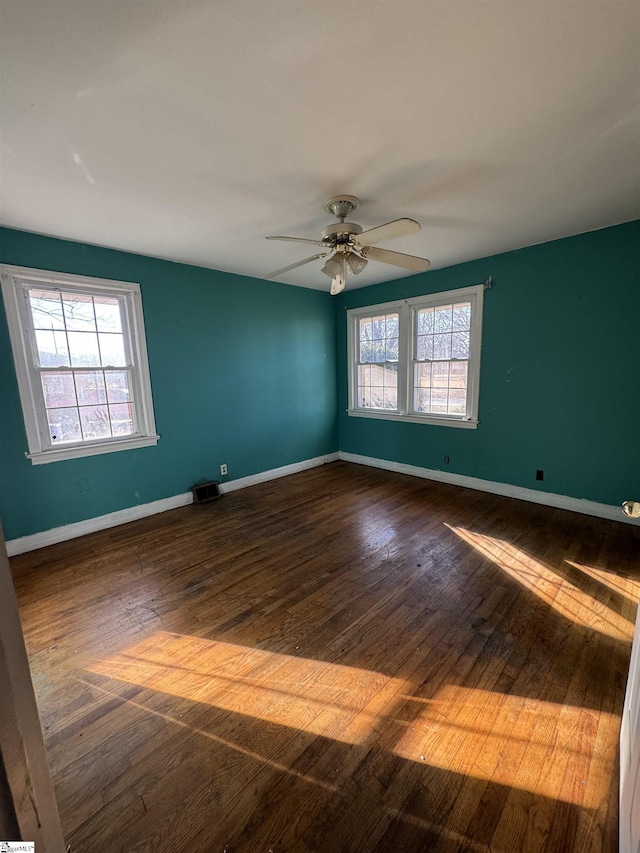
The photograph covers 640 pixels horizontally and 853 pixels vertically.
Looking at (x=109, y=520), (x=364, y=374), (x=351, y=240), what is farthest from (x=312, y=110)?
(x=364, y=374)

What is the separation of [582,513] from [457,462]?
1294 mm

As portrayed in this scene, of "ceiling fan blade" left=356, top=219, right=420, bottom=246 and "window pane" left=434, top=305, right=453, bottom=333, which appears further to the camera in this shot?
"window pane" left=434, top=305, right=453, bottom=333

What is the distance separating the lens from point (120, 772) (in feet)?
4.28

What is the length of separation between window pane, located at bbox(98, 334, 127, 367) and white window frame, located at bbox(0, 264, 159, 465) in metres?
0.07

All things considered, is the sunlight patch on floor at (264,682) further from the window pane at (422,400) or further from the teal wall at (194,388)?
the window pane at (422,400)

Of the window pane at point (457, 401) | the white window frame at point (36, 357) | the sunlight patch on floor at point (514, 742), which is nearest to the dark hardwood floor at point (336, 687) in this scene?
the sunlight patch on floor at point (514, 742)

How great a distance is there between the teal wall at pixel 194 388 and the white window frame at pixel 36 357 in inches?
2.5

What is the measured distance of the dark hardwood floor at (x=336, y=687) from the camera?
116 centimetres

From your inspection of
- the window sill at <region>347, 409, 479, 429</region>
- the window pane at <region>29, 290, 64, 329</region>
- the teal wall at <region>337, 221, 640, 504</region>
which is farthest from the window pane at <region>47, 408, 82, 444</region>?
the teal wall at <region>337, 221, 640, 504</region>

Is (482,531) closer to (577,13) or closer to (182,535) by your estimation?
(182,535)

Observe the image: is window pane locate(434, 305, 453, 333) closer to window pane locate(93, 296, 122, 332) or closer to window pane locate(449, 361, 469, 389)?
window pane locate(449, 361, 469, 389)

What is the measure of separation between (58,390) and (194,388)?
122cm

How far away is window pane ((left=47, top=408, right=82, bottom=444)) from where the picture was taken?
304 cm

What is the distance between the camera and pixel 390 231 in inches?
86.2
